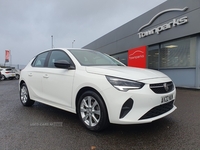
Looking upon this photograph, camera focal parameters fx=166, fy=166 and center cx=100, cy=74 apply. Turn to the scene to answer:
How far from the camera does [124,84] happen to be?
256 centimetres

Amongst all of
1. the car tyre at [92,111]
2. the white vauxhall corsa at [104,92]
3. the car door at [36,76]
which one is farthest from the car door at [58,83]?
the car tyre at [92,111]

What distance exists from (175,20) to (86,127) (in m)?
8.27

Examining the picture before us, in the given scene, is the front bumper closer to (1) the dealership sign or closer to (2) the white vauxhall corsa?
(2) the white vauxhall corsa

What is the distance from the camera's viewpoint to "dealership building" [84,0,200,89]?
811 cm

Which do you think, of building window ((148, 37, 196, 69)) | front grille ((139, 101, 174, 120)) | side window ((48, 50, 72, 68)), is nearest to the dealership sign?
building window ((148, 37, 196, 69))

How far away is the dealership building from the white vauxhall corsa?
6.26m

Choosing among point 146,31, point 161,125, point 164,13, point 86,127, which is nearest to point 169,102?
point 161,125

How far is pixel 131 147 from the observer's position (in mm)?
2361

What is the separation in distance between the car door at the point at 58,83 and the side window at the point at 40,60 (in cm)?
35

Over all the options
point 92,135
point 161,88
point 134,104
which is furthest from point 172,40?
point 92,135

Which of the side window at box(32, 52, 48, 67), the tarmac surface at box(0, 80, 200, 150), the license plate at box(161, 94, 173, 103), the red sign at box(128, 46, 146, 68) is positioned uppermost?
the red sign at box(128, 46, 146, 68)

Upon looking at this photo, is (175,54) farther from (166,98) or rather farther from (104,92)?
(104,92)

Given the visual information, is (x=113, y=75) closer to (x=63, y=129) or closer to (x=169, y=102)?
(x=169, y=102)

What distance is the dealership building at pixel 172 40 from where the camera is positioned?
811cm
